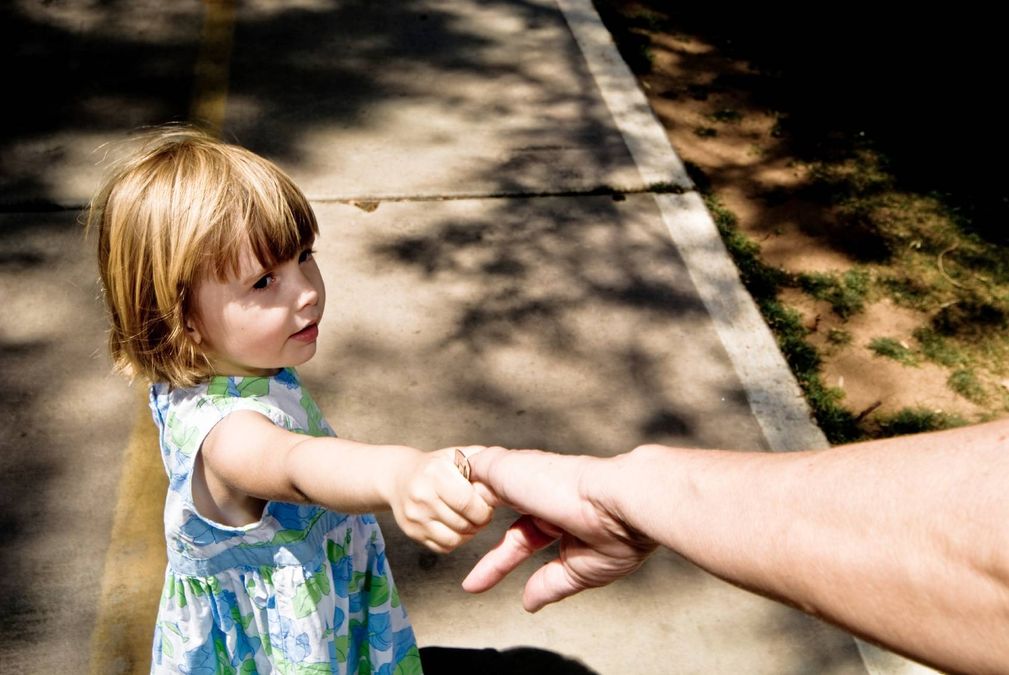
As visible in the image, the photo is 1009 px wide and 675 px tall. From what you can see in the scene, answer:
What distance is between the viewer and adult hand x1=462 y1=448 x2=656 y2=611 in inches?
59.0

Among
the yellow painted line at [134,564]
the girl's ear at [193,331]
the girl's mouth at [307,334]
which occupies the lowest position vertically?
the yellow painted line at [134,564]

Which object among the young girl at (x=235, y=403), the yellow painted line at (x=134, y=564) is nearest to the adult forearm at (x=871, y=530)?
the young girl at (x=235, y=403)

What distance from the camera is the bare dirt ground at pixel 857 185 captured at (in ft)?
11.3

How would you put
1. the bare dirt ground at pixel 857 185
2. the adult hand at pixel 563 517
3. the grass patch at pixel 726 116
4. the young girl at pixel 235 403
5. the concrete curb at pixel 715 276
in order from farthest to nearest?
the grass patch at pixel 726 116
the bare dirt ground at pixel 857 185
the concrete curb at pixel 715 276
the young girl at pixel 235 403
the adult hand at pixel 563 517

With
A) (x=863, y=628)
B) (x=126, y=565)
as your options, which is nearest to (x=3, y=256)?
(x=126, y=565)

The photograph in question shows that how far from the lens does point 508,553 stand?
1666 millimetres

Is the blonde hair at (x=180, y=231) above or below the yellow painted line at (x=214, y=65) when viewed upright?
above

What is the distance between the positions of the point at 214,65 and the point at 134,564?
308 centimetres

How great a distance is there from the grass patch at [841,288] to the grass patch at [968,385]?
0.43 meters

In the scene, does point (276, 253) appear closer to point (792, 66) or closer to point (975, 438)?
point (975, 438)

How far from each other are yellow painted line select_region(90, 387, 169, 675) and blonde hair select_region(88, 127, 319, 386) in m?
1.06

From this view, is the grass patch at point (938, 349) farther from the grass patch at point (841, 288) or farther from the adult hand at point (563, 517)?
the adult hand at point (563, 517)

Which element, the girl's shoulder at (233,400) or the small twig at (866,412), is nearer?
the girl's shoulder at (233,400)

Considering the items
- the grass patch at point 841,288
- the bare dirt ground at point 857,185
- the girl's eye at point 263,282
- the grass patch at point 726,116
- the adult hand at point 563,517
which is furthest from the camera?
the grass patch at point 726,116
